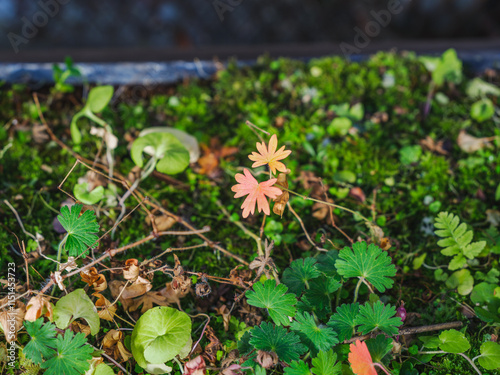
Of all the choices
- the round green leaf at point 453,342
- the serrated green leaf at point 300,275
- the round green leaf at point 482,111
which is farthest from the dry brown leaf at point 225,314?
the round green leaf at point 482,111

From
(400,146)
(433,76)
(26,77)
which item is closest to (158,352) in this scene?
A: (400,146)

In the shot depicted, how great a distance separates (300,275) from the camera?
1.41 metres

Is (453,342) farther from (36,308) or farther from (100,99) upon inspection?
(100,99)

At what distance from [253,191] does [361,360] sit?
0.63 m

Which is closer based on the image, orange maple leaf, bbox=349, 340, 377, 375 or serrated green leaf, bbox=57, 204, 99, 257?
orange maple leaf, bbox=349, 340, 377, 375

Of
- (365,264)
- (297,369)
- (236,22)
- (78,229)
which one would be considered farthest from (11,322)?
(236,22)

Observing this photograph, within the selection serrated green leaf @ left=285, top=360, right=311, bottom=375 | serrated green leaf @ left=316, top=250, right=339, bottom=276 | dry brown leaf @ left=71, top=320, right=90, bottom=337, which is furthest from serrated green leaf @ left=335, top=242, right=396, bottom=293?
dry brown leaf @ left=71, top=320, right=90, bottom=337

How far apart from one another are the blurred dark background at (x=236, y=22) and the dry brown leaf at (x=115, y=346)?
9.61 feet

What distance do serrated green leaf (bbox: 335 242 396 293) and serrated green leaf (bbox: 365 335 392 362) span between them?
174 millimetres

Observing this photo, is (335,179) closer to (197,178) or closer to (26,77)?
(197,178)

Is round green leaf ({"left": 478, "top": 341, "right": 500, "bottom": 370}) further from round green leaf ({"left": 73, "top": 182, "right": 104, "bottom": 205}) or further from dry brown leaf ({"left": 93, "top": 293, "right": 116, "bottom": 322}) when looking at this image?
round green leaf ({"left": 73, "top": 182, "right": 104, "bottom": 205})

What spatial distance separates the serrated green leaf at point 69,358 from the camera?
1.23 meters

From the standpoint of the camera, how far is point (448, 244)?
1.55 meters

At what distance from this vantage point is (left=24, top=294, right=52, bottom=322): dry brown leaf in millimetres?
1312
